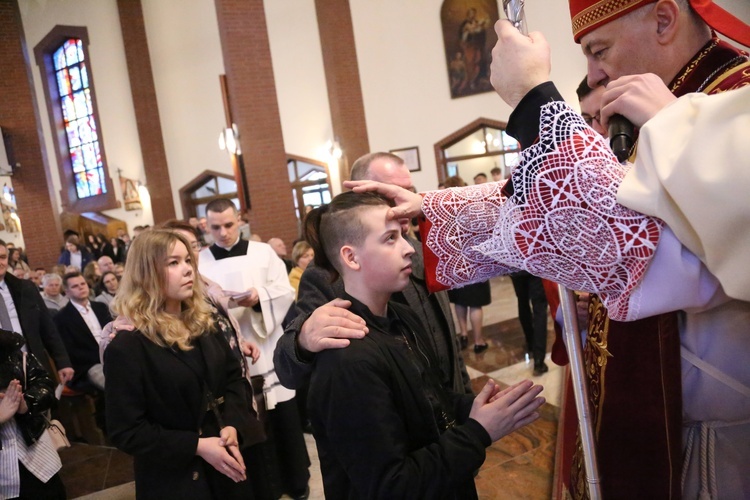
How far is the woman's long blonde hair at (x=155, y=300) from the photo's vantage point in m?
2.21

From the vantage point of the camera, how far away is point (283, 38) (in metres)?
11.8

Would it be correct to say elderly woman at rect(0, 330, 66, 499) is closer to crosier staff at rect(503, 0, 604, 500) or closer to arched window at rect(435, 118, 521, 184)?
crosier staff at rect(503, 0, 604, 500)

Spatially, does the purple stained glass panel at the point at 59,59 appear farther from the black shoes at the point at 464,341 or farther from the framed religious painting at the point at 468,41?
the black shoes at the point at 464,341

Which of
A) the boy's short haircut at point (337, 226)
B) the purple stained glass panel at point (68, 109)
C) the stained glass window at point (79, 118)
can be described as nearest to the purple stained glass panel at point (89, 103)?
the stained glass window at point (79, 118)

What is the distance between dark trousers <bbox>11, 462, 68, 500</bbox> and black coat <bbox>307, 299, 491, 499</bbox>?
204 centimetres

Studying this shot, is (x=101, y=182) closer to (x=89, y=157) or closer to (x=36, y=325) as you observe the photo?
(x=89, y=157)

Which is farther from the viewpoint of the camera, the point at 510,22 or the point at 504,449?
the point at 504,449

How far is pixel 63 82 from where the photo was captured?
559 inches

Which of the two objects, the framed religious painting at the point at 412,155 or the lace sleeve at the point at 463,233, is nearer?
the lace sleeve at the point at 463,233

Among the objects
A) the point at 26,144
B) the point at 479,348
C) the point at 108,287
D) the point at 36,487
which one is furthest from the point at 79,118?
the point at 36,487

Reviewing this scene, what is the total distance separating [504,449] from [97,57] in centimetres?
1365

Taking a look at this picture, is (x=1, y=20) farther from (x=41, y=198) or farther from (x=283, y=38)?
(x=283, y=38)

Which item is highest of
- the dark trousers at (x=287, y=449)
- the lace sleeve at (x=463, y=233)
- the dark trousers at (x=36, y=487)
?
the lace sleeve at (x=463, y=233)

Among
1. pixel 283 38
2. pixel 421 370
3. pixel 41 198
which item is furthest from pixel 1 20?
pixel 421 370
